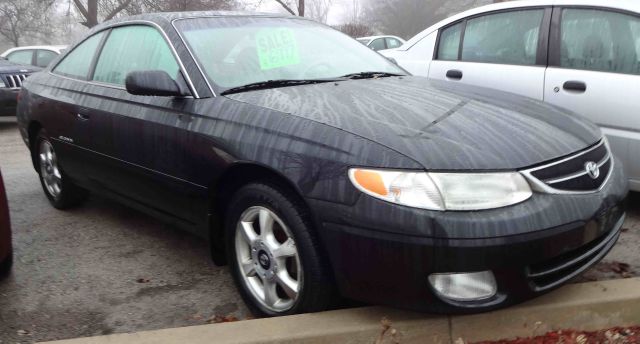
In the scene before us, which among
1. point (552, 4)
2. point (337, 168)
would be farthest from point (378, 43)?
point (337, 168)

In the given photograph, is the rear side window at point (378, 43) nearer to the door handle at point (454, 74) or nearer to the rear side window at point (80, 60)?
the door handle at point (454, 74)

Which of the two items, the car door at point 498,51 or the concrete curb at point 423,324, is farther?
the car door at point 498,51

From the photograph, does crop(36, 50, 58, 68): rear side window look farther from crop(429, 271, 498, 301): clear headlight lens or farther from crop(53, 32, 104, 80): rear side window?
crop(429, 271, 498, 301): clear headlight lens

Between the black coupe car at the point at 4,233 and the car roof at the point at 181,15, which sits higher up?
the car roof at the point at 181,15

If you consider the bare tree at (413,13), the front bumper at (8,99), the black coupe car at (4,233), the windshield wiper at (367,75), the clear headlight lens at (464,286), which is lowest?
the front bumper at (8,99)

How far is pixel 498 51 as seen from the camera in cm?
451

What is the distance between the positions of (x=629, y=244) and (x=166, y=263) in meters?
2.83

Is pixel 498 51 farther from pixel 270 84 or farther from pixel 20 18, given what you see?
pixel 20 18

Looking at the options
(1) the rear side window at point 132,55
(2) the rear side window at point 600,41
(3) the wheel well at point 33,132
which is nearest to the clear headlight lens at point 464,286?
(1) the rear side window at point 132,55

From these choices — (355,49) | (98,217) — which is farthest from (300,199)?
(98,217)

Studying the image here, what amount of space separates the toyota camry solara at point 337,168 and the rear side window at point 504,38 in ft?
3.75

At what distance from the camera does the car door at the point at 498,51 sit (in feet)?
13.8

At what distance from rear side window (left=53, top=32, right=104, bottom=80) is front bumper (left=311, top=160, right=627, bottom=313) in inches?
104

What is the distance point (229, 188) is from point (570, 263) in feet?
5.15
